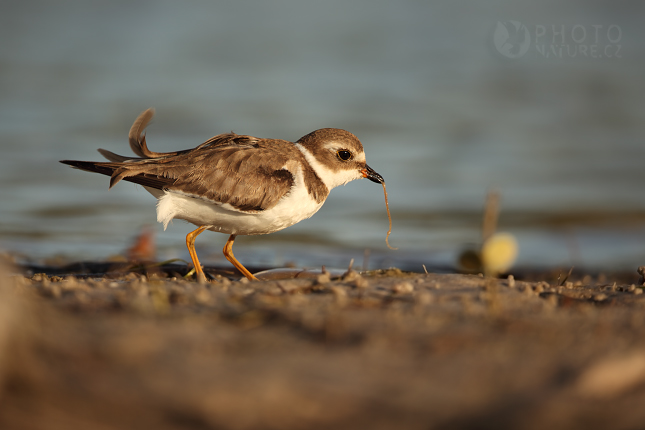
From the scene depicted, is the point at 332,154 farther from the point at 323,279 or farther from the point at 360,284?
the point at 360,284

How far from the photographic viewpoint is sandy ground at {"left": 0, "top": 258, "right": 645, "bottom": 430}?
221cm

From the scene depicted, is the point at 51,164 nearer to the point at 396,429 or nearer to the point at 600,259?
the point at 600,259

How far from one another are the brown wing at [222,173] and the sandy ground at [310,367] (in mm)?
2305

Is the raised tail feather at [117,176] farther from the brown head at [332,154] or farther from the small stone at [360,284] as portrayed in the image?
the small stone at [360,284]

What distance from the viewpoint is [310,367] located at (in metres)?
2.47

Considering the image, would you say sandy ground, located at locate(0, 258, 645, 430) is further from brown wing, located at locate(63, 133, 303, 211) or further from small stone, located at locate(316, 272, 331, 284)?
brown wing, located at locate(63, 133, 303, 211)

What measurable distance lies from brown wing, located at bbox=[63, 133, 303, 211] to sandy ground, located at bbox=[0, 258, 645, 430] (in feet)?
7.56

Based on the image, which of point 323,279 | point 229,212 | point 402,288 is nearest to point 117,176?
point 229,212

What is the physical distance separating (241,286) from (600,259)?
6.47 m

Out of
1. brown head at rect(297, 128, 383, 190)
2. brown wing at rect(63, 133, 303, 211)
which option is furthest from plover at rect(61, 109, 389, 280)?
brown head at rect(297, 128, 383, 190)

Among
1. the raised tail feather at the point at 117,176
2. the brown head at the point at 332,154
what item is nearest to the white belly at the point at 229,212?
the raised tail feather at the point at 117,176

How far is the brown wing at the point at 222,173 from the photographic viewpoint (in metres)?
5.60

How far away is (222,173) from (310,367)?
3.43 meters

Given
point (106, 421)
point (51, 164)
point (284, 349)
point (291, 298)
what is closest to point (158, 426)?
point (106, 421)
